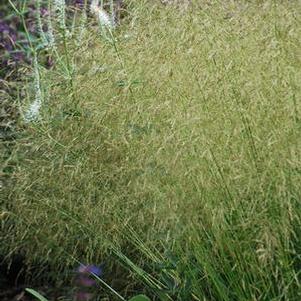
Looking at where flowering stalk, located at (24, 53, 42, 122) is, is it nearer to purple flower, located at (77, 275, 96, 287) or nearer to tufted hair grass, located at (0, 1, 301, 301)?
tufted hair grass, located at (0, 1, 301, 301)

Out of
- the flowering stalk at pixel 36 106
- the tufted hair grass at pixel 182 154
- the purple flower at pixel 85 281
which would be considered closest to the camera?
the tufted hair grass at pixel 182 154

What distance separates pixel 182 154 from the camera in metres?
2.58

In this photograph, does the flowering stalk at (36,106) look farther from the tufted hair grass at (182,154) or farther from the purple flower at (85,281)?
the purple flower at (85,281)

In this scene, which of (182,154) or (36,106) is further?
(36,106)

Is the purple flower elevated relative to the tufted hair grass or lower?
lower

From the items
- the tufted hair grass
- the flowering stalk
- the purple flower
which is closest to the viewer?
the tufted hair grass

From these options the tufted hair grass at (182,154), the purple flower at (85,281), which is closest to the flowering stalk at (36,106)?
the tufted hair grass at (182,154)

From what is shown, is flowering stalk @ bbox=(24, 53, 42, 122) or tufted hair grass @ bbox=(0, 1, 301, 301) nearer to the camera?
tufted hair grass @ bbox=(0, 1, 301, 301)

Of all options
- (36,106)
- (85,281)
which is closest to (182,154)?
(36,106)

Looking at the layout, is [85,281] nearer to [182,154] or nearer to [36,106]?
[36,106]

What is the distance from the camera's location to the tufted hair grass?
2521 millimetres

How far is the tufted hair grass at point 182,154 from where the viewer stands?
2521 millimetres

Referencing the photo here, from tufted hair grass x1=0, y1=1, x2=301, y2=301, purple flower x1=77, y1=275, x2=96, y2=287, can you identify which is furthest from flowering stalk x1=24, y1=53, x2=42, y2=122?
purple flower x1=77, y1=275, x2=96, y2=287

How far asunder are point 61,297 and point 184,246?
68 centimetres
